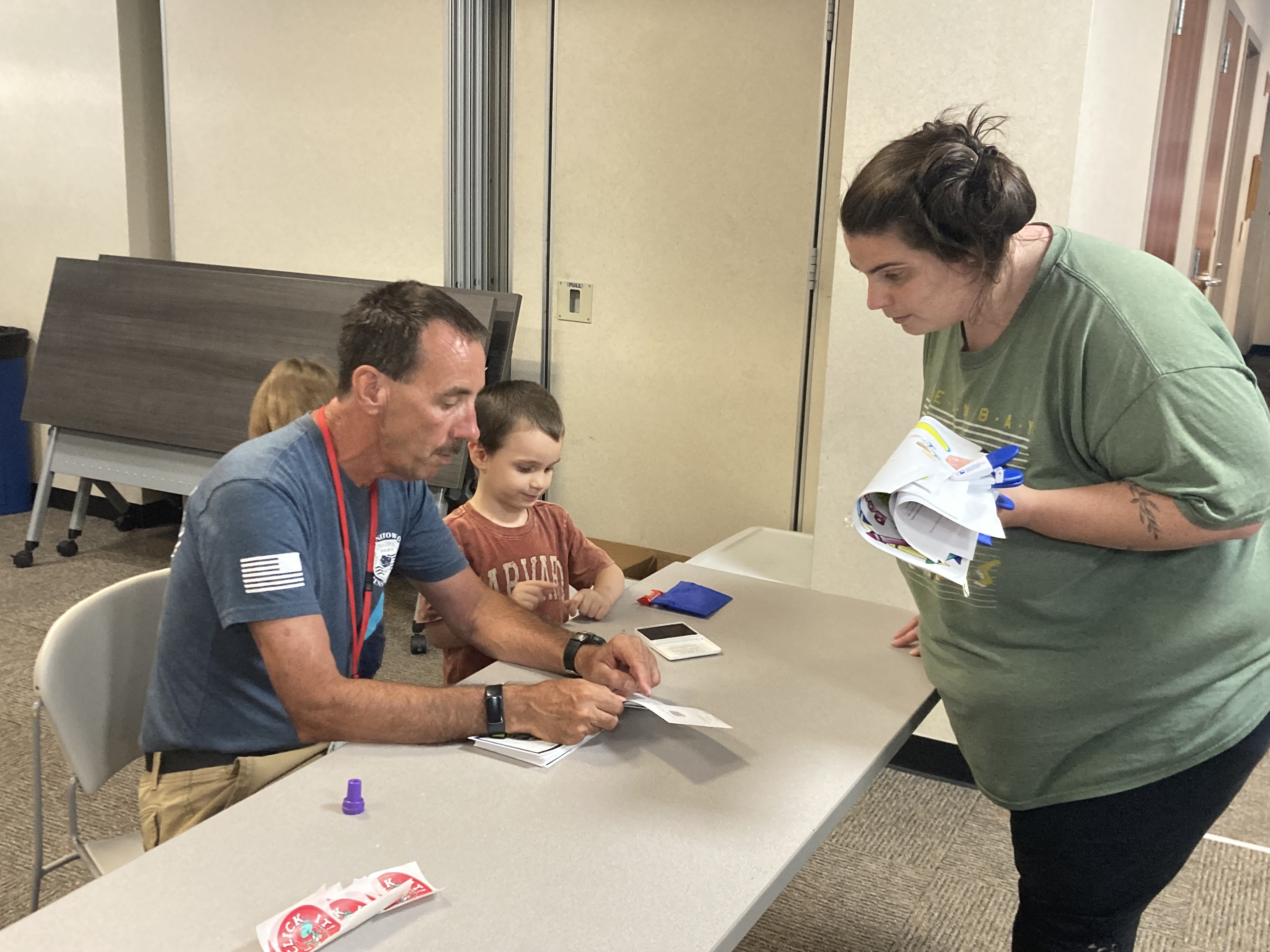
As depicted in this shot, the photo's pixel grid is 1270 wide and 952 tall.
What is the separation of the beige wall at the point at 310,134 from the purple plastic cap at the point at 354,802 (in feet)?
10.4

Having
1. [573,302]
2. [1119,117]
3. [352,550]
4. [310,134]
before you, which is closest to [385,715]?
[352,550]

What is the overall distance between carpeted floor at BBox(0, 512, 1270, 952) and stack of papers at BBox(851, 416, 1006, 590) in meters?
1.30

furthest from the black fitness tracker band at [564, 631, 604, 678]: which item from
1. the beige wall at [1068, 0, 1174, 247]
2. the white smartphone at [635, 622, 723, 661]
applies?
the beige wall at [1068, 0, 1174, 247]

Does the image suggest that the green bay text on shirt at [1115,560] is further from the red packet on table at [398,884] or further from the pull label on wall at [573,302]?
the pull label on wall at [573,302]

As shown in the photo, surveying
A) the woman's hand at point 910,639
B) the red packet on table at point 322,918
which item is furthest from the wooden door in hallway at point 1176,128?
the red packet on table at point 322,918

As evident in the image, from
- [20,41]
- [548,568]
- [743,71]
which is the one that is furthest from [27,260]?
[548,568]

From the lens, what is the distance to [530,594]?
1902 mm

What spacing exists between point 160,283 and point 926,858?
3.41 metres

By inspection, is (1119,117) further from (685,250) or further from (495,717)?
(495,717)

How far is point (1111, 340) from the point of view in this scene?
4.09 ft

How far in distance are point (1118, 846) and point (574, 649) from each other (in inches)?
30.8

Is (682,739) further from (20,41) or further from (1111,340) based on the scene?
(20,41)

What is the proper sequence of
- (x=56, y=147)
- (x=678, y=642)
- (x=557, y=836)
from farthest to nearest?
1. (x=56, y=147)
2. (x=678, y=642)
3. (x=557, y=836)

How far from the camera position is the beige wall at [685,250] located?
142 inches
